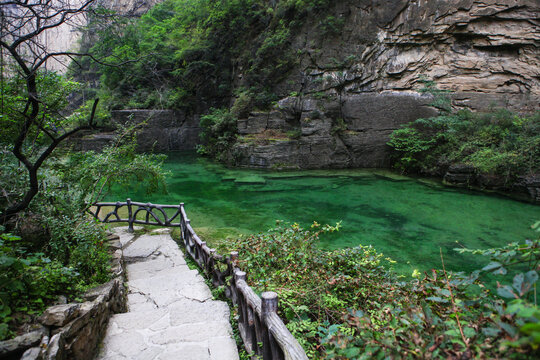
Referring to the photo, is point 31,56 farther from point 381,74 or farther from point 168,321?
point 381,74

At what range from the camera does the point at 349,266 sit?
3.88m

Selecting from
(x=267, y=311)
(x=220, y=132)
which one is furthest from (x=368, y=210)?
(x=220, y=132)

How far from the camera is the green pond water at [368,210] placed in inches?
262

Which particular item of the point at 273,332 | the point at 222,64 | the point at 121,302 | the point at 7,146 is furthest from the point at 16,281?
the point at 222,64

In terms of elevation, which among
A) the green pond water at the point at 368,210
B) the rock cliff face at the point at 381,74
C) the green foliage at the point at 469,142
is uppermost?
the rock cliff face at the point at 381,74

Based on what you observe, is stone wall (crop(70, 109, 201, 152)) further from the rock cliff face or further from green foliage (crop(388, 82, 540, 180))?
green foliage (crop(388, 82, 540, 180))

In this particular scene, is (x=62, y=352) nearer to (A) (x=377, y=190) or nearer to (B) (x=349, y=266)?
(B) (x=349, y=266)

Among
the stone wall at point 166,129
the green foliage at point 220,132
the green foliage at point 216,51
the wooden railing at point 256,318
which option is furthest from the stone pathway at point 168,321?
the stone wall at point 166,129

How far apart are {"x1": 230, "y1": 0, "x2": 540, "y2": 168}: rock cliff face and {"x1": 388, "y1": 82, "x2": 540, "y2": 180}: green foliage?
0.77 meters

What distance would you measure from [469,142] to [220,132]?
13.0 meters

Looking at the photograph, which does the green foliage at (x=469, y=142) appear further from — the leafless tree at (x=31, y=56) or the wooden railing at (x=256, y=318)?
the leafless tree at (x=31, y=56)

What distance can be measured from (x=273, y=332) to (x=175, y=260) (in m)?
3.74

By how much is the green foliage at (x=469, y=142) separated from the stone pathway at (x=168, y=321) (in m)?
11.1

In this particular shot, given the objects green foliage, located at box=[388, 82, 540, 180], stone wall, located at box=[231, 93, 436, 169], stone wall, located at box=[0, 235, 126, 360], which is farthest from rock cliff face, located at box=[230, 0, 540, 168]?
stone wall, located at box=[0, 235, 126, 360]
